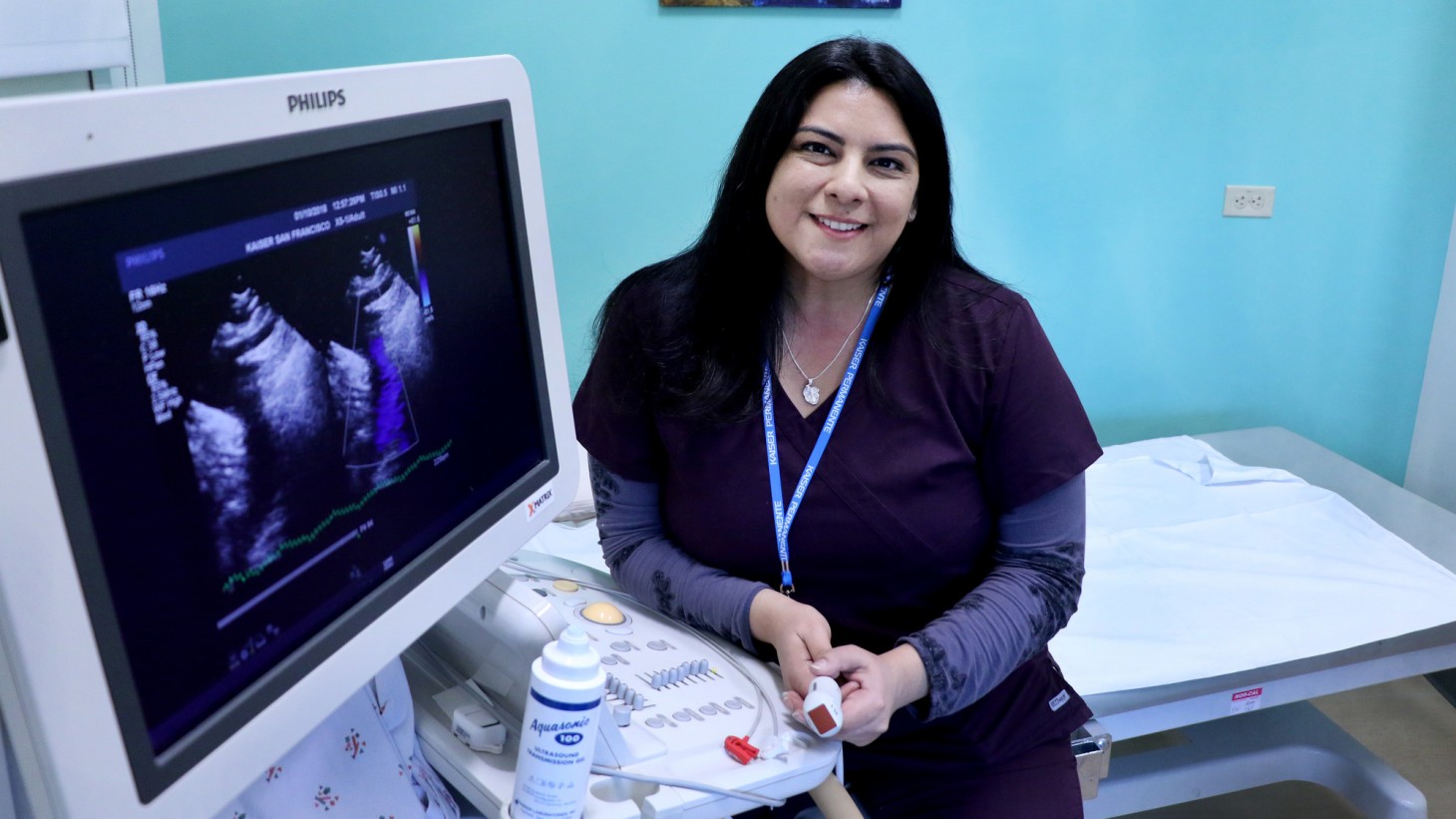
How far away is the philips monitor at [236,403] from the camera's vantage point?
1.65 feet

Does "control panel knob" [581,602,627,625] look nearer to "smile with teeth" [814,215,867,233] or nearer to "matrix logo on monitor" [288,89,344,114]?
"smile with teeth" [814,215,867,233]

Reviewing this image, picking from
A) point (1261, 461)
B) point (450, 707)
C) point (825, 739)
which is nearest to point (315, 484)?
point (450, 707)

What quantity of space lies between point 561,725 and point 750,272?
733mm

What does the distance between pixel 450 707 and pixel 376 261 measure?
422 millimetres

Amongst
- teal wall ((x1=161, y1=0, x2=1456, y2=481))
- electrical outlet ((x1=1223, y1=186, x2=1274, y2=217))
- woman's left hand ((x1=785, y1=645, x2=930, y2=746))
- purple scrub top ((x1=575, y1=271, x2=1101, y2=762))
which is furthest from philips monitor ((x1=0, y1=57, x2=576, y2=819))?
electrical outlet ((x1=1223, y1=186, x2=1274, y2=217))

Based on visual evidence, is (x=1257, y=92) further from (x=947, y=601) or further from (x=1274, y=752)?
(x=947, y=601)

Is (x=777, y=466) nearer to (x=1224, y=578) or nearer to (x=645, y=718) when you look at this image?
(x=645, y=718)

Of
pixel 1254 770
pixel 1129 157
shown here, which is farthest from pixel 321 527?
pixel 1129 157

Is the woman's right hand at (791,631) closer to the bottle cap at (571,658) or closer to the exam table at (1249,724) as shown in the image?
the bottle cap at (571,658)

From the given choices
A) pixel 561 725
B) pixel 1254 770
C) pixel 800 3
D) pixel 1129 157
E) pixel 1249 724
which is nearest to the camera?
pixel 561 725

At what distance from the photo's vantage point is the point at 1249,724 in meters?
2.07

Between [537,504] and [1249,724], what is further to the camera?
[1249,724]

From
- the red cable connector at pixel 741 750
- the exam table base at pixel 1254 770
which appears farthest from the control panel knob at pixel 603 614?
the exam table base at pixel 1254 770

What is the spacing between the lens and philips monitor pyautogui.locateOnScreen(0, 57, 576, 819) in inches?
19.7
